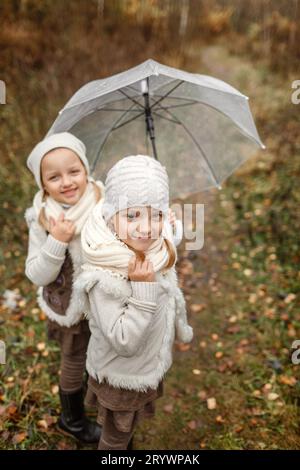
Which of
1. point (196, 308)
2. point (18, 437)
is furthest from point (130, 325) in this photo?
point (196, 308)

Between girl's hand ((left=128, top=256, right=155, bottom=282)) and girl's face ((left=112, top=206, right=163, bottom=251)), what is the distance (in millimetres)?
71

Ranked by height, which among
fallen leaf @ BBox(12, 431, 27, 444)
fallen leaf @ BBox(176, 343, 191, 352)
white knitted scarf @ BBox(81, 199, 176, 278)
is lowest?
fallen leaf @ BBox(12, 431, 27, 444)

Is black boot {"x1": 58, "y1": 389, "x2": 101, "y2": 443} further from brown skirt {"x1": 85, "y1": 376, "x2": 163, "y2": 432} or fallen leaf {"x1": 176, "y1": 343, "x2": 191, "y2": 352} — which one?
fallen leaf {"x1": 176, "y1": 343, "x2": 191, "y2": 352}

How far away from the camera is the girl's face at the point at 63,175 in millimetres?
2039

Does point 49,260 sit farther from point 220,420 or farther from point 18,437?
point 220,420

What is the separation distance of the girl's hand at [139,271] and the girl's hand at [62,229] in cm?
49

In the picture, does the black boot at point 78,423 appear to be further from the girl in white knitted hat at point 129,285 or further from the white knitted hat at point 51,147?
the white knitted hat at point 51,147

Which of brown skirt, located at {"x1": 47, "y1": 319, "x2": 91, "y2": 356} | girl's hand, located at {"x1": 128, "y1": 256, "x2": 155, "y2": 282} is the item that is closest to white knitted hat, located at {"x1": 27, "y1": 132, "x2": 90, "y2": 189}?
girl's hand, located at {"x1": 128, "y1": 256, "x2": 155, "y2": 282}

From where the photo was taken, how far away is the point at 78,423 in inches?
110

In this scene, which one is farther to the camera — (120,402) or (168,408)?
(168,408)

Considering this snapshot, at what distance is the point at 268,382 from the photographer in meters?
3.33

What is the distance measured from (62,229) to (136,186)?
23.7 inches

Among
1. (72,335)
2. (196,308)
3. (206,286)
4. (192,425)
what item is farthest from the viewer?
(206,286)

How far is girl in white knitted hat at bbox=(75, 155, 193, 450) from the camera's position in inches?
64.6
